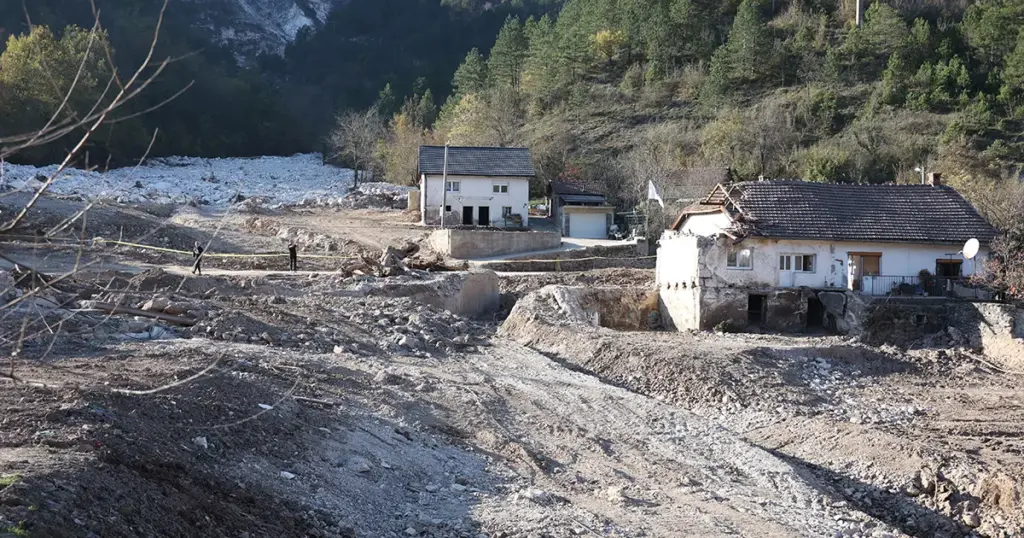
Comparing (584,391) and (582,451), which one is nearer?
(582,451)

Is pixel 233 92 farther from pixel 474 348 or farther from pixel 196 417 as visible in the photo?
pixel 196 417

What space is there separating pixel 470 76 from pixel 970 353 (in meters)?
61.7

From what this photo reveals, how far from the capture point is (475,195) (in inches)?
1945

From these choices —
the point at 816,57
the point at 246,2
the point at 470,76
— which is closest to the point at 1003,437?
the point at 816,57

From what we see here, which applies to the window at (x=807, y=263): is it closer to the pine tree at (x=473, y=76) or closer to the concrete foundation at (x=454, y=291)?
the concrete foundation at (x=454, y=291)

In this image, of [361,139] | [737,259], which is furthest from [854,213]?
[361,139]

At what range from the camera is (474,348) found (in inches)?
976

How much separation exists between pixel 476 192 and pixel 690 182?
35.8 feet

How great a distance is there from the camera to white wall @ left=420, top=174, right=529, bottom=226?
49.3m

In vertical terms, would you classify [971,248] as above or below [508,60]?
below

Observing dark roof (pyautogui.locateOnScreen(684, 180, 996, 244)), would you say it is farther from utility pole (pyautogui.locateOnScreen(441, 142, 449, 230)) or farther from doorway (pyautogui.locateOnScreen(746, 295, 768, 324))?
utility pole (pyautogui.locateOnScreen(441, 142, 449, 230))

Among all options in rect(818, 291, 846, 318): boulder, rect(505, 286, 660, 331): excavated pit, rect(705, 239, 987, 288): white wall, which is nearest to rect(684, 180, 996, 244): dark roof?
rect(705, 239, 987, 288): white wall

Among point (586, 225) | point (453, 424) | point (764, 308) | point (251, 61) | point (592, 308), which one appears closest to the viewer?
point (453, 424)

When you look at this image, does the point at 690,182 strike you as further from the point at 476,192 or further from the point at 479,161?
the point at 476,192
